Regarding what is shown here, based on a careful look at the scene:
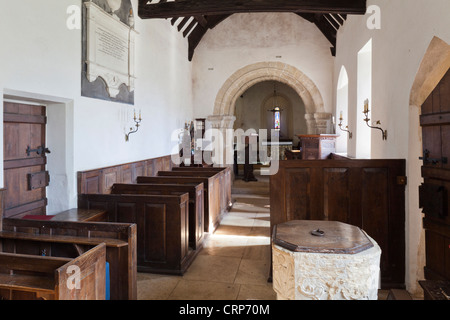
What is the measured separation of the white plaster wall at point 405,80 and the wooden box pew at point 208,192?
2357 mm

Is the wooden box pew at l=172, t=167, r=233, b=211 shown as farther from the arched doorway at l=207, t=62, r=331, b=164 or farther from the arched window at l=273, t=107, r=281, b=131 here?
the arched window at l=273, t=107, r=281, b=131

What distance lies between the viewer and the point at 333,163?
3051 mm

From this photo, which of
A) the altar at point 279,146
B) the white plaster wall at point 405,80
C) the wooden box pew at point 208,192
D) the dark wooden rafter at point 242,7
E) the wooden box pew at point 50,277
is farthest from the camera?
the altar at point 279,146

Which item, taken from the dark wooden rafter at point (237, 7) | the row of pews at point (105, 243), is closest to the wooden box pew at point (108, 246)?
the row of pews at point (105, 243)

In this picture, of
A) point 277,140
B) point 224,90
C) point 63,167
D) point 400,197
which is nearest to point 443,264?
point 400,197

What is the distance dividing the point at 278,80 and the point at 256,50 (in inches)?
39.7

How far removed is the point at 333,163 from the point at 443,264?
1.20 meters

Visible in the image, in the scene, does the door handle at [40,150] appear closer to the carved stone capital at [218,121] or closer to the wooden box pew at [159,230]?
the wooden box pew at [159,230]

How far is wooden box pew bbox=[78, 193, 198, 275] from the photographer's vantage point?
11.1 feet

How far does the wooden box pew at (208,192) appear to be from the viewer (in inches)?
185

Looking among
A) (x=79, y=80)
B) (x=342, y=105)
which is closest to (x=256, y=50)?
(x=342, y=105)

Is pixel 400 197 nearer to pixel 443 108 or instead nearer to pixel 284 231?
pixel 443 108

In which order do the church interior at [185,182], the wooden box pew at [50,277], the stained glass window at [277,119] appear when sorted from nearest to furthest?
the wooden box pew at [50,277], the church interior at [185,182], the stained glass window at [277,119]
